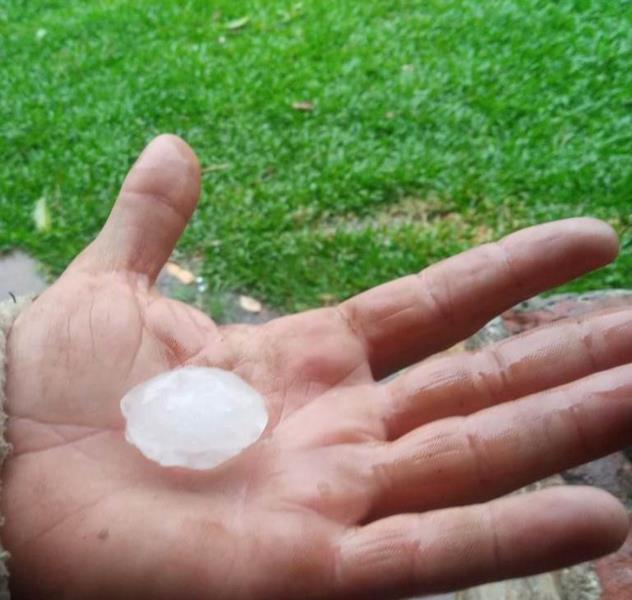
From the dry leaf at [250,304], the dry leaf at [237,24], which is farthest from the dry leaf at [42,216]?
the dry leaf at [237,24]

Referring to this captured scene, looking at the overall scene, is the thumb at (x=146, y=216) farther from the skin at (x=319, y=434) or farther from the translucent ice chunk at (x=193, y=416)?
the translucent ice chunk at (x=193, y=416)

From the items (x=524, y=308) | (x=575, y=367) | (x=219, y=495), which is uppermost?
(x=575, y=367)

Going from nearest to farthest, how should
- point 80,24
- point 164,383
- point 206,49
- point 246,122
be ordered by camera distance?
point 164,383 < point 246,122 < point 206,49 < point 80,24

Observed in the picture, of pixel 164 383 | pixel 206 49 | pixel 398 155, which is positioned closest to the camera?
pixel 164 383

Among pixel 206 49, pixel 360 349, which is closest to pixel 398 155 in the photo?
pixel 206 49

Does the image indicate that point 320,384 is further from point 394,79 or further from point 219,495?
point 394,79

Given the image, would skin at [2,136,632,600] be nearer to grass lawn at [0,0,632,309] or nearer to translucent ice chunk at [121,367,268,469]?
translucent ice chunk at [121,367,268,469]

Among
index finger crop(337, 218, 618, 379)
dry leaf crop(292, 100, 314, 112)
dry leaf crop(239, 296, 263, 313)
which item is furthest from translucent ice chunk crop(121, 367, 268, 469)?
dry leaf crop(292, 100, 314, 112)
